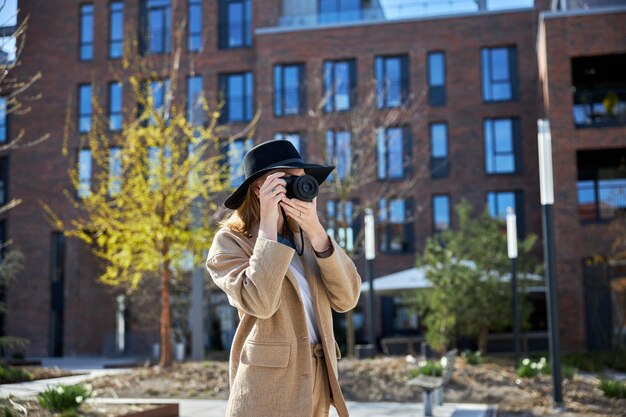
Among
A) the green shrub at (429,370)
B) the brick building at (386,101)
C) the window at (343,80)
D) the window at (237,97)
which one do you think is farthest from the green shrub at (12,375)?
the window at (237,97)

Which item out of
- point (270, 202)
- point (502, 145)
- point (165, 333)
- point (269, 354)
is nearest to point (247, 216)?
point (270, 202)

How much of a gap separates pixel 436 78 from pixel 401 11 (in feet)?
9.40

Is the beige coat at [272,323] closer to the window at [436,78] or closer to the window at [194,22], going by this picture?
the window at [436,78]

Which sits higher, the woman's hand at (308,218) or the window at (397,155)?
the window at (397,155)

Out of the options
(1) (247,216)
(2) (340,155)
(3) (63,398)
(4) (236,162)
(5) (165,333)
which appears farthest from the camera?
(4) (236,162)

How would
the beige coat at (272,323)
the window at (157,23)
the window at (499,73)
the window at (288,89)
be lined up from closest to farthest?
the beige coat at (272,323), the window at (499,73), the window at (288,89), the window at (157,23)

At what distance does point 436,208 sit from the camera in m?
29.9

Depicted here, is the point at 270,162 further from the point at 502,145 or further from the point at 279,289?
the point at 502,145

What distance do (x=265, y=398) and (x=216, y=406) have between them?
8.27m

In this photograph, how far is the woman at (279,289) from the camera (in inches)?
119

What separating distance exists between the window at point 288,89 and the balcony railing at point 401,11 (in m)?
1.89

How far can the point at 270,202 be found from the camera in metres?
3.11

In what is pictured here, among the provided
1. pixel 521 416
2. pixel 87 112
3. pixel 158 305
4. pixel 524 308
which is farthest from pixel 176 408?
pixel 87 112

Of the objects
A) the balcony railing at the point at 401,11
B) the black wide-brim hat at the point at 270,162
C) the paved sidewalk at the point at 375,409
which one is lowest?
the paved sidewalk at the point at 375,409
